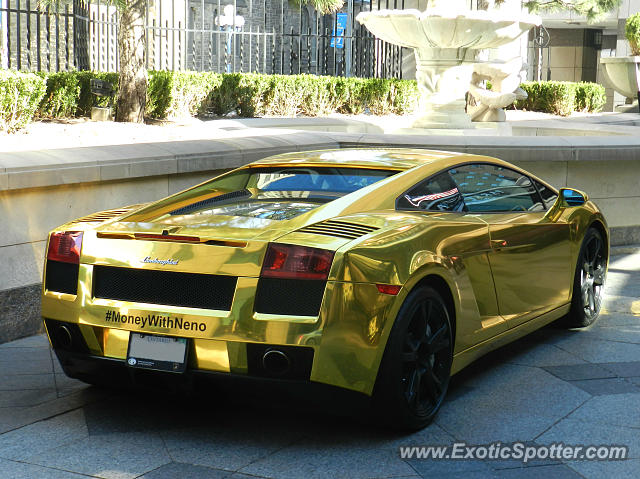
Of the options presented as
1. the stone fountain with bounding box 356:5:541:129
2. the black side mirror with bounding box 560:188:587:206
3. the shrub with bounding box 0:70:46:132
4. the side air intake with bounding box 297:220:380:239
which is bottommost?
the black side mirror with bounding box 560:188:587:206

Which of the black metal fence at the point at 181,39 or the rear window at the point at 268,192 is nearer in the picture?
the rear window at the point at 268,192

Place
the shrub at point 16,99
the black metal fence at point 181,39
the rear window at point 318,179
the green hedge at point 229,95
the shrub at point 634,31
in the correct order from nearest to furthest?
the rear window at point 318,179 → the shrub at point 16,99 → the green hedge at point 229,95 → the black metal fence at point 181,39 → the shrub at point 634,31

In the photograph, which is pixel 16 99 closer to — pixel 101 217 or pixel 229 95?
pixel 101 217

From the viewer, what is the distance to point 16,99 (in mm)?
11281

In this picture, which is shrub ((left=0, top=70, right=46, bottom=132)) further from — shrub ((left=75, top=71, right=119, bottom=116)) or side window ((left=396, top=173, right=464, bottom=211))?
side window ((left=396, top=173, right=464, bottom=211))

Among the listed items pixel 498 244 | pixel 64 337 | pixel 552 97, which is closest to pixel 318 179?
pixel 498 244

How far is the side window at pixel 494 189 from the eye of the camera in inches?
213

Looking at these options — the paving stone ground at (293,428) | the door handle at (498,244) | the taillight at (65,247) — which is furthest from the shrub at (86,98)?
the door handle at (498,244)

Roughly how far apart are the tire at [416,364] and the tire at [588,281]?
6.92 ft

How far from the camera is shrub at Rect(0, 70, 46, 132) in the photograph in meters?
11.1

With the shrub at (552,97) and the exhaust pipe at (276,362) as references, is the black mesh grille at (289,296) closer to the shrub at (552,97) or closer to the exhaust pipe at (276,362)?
the exhaust pipe at (276,362)

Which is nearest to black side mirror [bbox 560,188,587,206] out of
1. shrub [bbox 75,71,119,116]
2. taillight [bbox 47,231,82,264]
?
taillight [bbox 47,231,82,264]

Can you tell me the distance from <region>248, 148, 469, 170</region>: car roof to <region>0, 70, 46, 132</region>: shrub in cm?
651

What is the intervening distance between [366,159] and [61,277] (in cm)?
176
